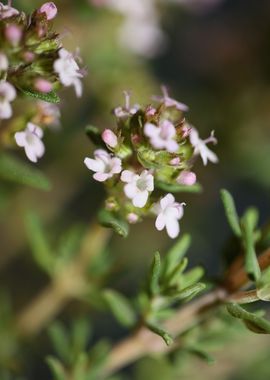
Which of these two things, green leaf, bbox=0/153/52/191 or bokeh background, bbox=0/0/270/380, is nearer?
green leaf, bbox=0/153/52/191

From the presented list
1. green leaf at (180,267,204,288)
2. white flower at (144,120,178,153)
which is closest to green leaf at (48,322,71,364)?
green leaf at (180,267,204,288)

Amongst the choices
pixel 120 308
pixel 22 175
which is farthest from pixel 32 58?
pixel 120 308

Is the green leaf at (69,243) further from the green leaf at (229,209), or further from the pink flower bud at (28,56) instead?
the pink flower bud at (28,56)

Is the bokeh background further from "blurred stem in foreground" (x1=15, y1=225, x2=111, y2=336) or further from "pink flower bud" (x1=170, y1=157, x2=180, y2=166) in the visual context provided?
"pink flower bud" (x1=170, y1=157, x2=180, y2=166)

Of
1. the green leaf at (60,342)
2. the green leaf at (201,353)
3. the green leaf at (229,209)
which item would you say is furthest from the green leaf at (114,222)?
the green leaf at (60,342)

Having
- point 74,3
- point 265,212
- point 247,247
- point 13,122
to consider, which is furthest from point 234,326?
point 265,212

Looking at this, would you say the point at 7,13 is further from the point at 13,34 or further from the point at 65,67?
the point at 65,67
